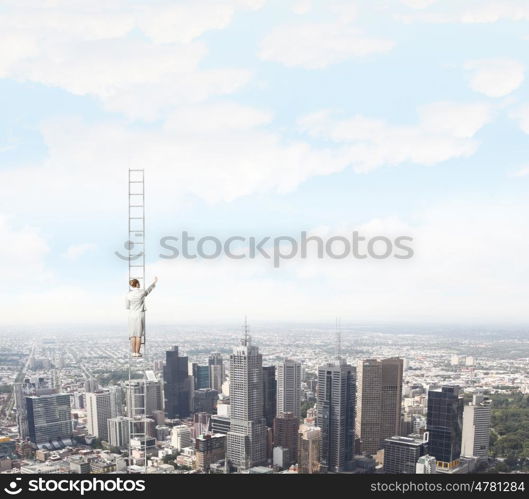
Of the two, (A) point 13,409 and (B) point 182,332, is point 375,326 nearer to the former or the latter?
(B) point 182,332

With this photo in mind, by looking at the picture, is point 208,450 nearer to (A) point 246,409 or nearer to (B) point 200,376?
(A) point 246,409

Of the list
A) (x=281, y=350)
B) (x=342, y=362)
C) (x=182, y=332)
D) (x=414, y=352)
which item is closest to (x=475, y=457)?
(x=414, y=352)

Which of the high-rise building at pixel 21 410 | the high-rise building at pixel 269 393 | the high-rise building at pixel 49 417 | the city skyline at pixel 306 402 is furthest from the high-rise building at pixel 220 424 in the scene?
the high-rise building at pixel 21 410

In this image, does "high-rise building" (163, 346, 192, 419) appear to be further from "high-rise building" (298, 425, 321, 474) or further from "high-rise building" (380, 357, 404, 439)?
"high-rise building" (380, 357, 404, 439)

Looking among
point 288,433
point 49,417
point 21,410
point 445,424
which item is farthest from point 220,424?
point 445,424

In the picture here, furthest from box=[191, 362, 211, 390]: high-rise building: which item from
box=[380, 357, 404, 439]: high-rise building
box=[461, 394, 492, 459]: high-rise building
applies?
box=[461, 394, 492, 459]: high-rise building
